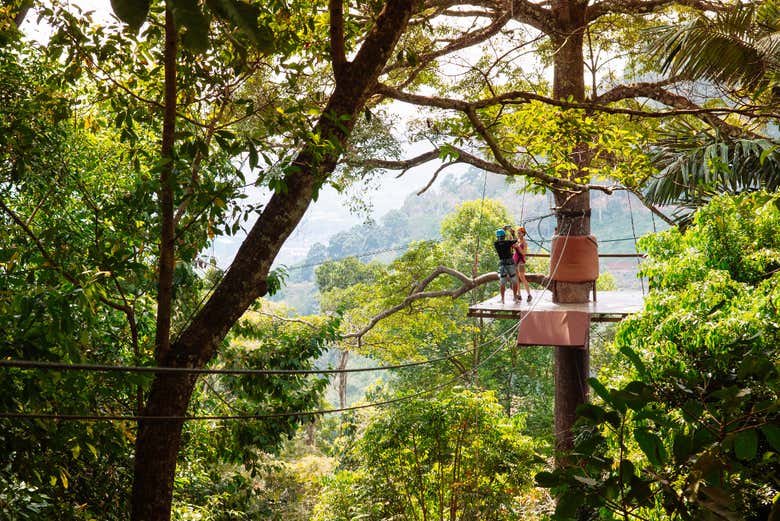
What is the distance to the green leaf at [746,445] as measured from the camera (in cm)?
96

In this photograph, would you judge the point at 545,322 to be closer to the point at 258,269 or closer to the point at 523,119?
the point at 523,119

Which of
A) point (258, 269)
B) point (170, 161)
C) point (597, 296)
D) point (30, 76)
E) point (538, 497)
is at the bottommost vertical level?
point (538, 497)

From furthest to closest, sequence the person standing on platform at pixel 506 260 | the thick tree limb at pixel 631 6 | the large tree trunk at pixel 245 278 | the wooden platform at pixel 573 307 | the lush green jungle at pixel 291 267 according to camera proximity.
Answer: the thick tree limb at pixel 631 6, the person standing on platform at pixel 506 260, the wooden platform at pixel 573 307, the large tree trunk at pixel 245 278, the lush green jungle at pixel 291 267

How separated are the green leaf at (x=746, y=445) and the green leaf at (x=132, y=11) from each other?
985mm

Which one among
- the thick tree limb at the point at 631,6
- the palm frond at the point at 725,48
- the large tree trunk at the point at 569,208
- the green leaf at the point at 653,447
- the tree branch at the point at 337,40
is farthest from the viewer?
the large tree trunk at the point at 569,208

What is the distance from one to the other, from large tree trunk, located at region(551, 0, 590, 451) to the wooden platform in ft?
Answer: 1.28

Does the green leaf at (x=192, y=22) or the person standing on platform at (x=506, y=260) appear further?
the person standing on platform at (x=506, y=260)

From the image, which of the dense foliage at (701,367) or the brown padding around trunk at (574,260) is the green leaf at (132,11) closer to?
the dense foliage at (701,367)

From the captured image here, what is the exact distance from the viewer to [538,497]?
7.33m

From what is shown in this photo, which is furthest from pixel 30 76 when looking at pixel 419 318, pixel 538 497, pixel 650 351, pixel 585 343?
pixel 419 318

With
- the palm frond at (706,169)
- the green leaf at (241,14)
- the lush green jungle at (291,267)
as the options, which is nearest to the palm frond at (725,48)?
the lush green jungle at (291,267)

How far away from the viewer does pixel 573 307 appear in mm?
5566

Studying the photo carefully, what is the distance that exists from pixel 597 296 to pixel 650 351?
3749 millimetres

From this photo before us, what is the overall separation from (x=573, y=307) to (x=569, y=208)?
1898 millimetres
